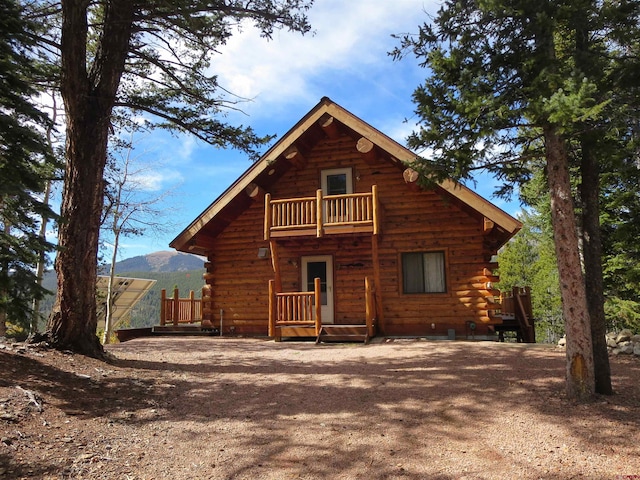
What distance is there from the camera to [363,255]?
13.6m

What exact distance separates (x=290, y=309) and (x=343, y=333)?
5.75ft

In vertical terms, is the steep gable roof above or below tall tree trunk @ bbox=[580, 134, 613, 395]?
above

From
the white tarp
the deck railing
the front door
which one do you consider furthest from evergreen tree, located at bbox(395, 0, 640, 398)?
the white tarp

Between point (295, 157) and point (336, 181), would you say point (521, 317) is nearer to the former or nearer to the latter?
point (336, 181)

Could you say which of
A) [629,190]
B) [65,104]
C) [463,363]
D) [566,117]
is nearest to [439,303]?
Result: [463,363]

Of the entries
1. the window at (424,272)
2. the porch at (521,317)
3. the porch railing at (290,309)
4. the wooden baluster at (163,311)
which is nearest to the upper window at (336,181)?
the window at (424,272)

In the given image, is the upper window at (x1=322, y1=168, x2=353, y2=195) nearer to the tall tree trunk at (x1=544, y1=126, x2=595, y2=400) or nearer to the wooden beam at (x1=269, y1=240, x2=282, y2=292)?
the wooden beam at (x1=269, y1=240, x2=282, y2=292)

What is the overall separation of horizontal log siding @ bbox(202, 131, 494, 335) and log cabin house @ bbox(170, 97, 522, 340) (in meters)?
0.03

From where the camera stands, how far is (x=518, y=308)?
575 inches

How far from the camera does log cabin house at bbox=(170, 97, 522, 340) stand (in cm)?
1234

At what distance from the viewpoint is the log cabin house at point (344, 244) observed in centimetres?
1234

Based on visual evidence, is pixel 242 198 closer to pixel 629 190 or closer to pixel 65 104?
pixel 65 104

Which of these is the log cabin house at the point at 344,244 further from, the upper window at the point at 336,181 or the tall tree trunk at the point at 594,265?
the tall tree trunk at the point at 594,265

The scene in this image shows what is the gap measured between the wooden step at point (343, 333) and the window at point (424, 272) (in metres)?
2.28
